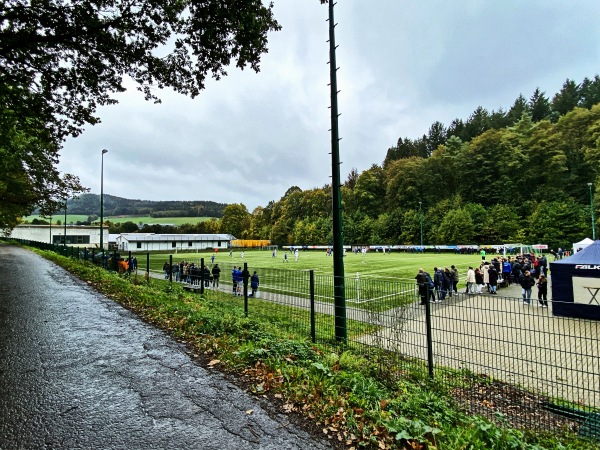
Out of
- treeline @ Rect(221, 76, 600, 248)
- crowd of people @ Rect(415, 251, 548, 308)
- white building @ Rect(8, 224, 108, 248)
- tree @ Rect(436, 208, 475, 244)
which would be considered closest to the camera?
crowd of people @ Rect(415, 251, 548, 308)

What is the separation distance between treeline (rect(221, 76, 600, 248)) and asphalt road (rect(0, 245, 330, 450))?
209 ft

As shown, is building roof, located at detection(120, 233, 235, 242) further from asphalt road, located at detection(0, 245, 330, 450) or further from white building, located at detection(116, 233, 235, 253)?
asphalt road, located at detection(0, 245, 330, 450)

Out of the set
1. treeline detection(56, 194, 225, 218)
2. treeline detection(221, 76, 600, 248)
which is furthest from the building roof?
treeline detection(56, 194, 225, 218)

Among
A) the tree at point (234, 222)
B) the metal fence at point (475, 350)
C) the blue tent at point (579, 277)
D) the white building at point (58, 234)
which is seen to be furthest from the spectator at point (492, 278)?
the tree at point (234, 222)

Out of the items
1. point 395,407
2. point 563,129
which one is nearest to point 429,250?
point 563,129

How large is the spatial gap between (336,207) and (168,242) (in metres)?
84.2

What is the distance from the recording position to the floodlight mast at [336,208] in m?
6.28

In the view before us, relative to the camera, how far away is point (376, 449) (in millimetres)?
2797

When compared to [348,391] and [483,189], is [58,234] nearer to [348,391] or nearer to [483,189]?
[348,391]

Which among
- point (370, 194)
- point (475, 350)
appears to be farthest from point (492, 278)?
point (370, 194)

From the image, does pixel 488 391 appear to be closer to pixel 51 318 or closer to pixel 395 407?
pixel 395 407

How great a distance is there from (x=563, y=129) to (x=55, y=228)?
127 metres

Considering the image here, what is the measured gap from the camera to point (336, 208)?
665 centimetres

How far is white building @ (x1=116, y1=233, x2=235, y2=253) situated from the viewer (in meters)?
77.5
